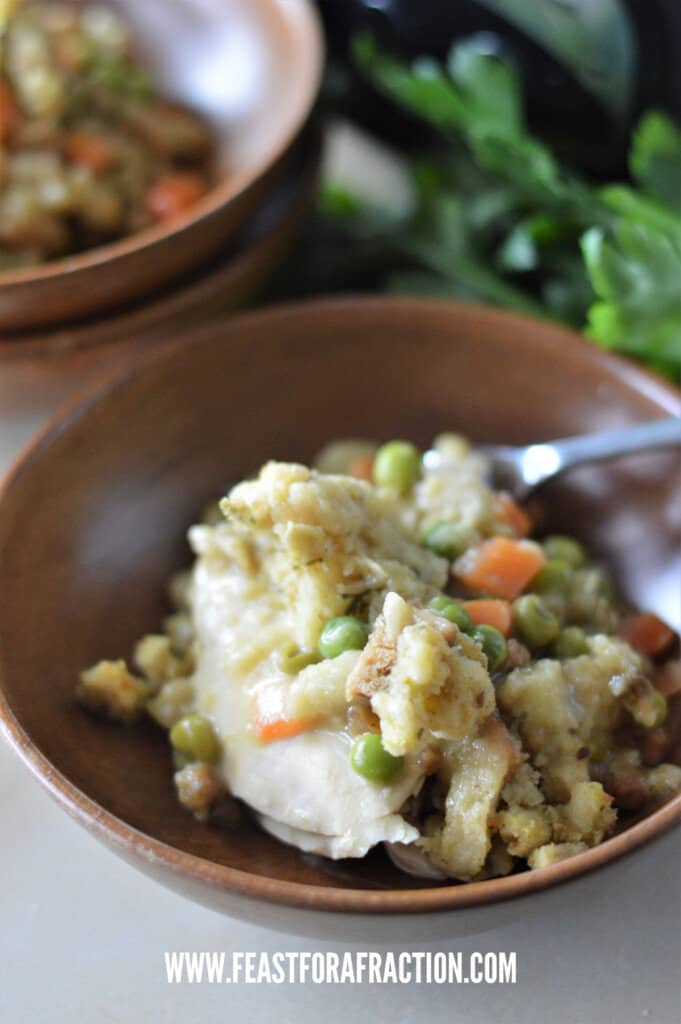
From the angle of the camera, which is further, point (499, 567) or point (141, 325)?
point (141, 325)

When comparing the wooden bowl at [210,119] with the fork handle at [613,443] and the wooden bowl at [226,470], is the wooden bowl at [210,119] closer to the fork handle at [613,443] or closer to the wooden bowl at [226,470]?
the wooden bowl at [226,470]

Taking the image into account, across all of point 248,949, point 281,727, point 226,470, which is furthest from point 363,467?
point 248,949

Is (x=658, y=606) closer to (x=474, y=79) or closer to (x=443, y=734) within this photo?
(x=443, y=734)

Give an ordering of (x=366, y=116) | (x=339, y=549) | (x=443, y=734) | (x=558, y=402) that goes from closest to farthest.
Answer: (x=443, y=734)
(x=339, y=549)
(x=558, y=402)
(x=366, y=116)

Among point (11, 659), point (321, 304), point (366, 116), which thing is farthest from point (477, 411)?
point (366, 116)

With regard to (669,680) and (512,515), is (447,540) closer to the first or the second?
(512,515)

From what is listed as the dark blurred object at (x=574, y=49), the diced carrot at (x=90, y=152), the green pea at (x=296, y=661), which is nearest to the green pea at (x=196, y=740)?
the green pea at (x=296, y=661)
